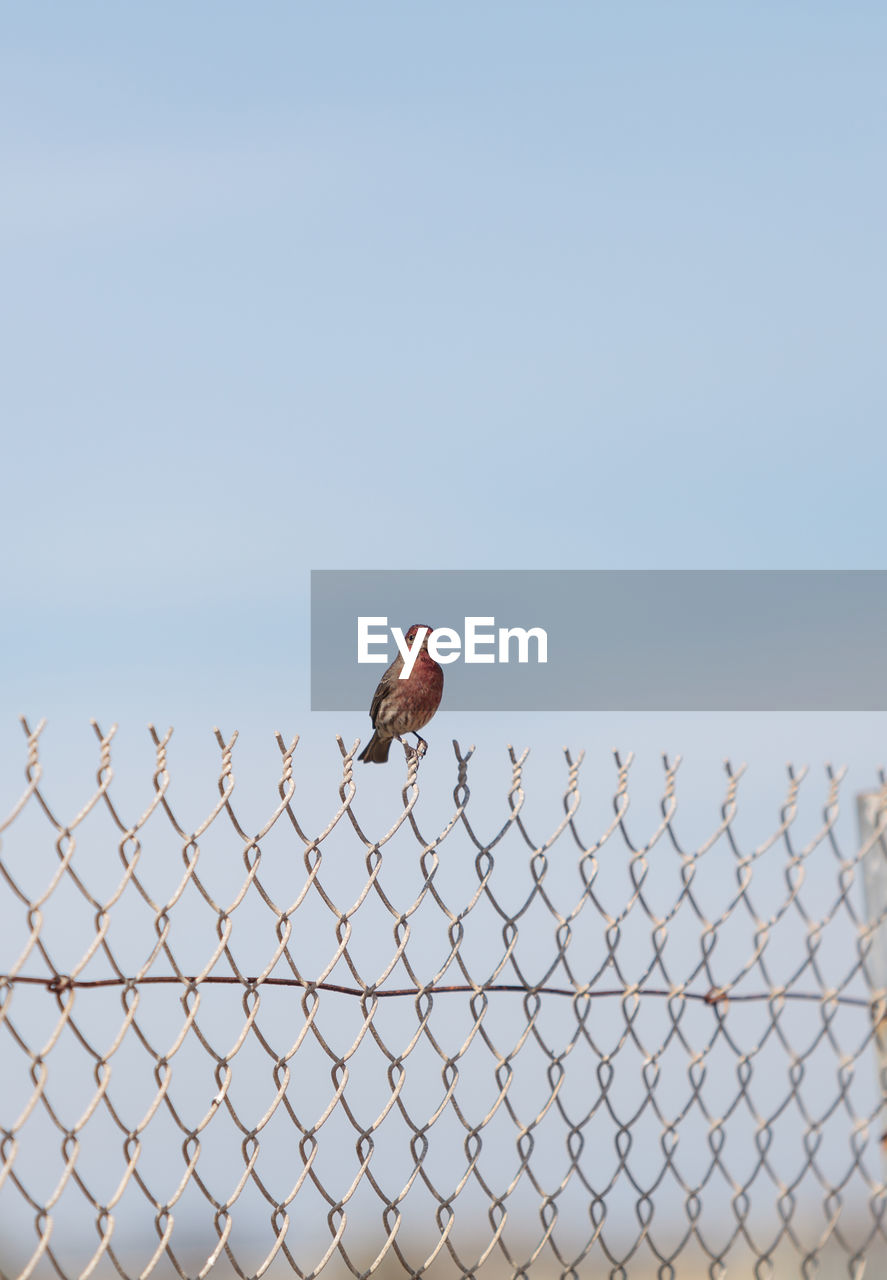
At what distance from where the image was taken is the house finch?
4164 millimetres

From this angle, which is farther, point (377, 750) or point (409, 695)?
point (377, 750)

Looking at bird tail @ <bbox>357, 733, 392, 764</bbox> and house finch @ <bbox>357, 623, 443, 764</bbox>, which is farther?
bird tail @ <bbox>357, 733, 392, 764</bbox>

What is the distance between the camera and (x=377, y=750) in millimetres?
4781

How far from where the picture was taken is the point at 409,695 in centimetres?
419

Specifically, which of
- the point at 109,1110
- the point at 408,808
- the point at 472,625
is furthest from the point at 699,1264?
the point at 109,1110

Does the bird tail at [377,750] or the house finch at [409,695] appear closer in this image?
the house finch at [409,695]

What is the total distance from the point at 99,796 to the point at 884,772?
6.99ft

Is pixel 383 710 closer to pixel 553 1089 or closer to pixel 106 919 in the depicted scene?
pixel 553 1089

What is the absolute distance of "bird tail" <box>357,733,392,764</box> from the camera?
4410 mm

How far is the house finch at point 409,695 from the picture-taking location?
4.16 meters

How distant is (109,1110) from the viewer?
7.16 ft

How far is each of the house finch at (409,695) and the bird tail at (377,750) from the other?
0.09 m

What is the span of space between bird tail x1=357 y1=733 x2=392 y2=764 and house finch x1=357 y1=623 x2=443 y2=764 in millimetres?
93

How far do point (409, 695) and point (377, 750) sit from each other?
64 centimetres
